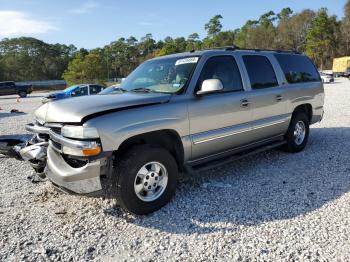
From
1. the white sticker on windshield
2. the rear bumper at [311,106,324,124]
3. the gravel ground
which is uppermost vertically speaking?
the white sticker on windshield

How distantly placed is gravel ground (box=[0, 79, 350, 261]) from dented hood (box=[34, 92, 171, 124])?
1.22 metres

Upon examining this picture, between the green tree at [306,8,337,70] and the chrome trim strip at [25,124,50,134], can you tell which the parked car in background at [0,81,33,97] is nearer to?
the chrome trim strip at [25,124,50,134]

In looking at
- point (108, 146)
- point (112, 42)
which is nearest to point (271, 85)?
point (108, 146)

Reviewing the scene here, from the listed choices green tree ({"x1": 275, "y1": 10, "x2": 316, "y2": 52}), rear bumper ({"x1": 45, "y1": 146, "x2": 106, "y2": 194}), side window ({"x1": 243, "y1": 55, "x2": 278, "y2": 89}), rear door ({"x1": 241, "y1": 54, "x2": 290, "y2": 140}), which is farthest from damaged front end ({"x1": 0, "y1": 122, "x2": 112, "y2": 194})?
green tree ({"x1": 275, "y1": 10, "x2": 316, "y2": 52})

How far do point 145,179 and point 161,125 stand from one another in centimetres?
67

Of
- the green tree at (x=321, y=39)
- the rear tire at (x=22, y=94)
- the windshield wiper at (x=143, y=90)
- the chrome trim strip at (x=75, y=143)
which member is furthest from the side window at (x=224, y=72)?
the green tree at (x=321, y=39)

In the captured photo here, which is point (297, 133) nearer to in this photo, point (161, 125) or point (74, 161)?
point (161, 125)

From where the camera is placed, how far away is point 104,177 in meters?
3.83

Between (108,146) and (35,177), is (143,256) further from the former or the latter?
(35,177)

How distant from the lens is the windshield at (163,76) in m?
4.64

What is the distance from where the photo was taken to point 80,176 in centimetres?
365

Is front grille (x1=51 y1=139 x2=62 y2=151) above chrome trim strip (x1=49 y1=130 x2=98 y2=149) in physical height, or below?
below

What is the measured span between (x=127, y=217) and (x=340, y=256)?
7.51 feet

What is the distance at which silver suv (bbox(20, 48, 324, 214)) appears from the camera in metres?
3.71
